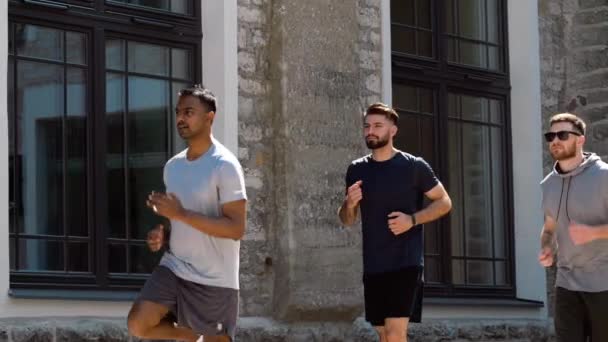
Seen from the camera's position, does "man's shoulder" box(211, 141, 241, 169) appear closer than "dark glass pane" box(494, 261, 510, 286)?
Yes

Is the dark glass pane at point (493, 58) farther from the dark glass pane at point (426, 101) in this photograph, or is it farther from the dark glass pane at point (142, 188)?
the dark glass pane at point (142, 188)

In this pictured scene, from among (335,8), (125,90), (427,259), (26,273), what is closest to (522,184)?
(427,259)

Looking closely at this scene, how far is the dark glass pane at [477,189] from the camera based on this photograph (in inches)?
479

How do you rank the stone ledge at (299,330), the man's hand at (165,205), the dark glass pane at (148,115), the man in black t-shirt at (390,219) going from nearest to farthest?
the man's hand at (165,205) < the man in black t-shirt at (390,219) < the stone ledge at (299,330) < the dark glass pane at (148,115)

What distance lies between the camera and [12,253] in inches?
340

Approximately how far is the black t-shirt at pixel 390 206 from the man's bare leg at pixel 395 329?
0.26 m

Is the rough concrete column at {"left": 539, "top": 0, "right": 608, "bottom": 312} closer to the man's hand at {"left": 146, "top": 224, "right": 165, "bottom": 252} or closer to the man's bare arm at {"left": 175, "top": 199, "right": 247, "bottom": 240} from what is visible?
the man's bare arm at {"left": 175, "top": 199, "right": 247, "bottom": 240}

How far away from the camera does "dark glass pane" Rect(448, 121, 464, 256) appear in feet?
39.3

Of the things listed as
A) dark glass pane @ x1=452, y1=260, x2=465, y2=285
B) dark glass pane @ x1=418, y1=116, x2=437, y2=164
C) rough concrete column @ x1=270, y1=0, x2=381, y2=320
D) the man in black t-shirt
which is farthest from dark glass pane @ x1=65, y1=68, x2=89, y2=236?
dark glass pane @ x1=452, y1=260, x2=465, y2=285

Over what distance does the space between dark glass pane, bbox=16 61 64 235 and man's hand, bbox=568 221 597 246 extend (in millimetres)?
3118

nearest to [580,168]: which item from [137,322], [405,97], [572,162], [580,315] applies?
[572,162]

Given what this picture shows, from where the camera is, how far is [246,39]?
32.9 ft

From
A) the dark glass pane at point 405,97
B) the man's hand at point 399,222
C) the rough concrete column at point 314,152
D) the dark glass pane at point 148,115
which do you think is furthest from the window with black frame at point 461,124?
the man's hand at point 399,222

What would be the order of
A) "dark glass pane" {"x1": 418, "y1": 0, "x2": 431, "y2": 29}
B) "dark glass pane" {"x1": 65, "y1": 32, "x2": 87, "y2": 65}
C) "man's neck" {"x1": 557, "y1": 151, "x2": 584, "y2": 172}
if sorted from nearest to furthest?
"man's neck" {"x1": 557, "y1": 151, "x2": 584, "y2": 172} < "dark glass pane" {"x1": 65, "y1": 32, "x2": 87, "y2": 65} < "dark glass pane" {"x1": 418, "y1": 0, "x2": 431, "y2": 29}
